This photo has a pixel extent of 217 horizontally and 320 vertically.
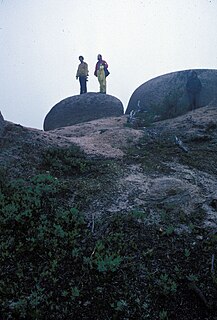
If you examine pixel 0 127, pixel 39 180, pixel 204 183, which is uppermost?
pixel 0 127

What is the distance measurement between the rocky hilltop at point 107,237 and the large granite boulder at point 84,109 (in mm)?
10237

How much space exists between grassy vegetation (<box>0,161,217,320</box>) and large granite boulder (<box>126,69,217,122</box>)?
10630mm

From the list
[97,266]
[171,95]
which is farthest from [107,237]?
[171,95]

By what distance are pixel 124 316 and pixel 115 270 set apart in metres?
0.61

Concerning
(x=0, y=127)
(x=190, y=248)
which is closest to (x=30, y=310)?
(x=190, y=248)

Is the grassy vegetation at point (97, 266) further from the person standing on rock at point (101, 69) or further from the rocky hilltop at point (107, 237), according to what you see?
the person standing on rock at point (101, 69)

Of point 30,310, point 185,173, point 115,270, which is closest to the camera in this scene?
point 30,310

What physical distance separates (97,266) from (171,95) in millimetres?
13444

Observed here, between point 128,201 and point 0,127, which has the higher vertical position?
point 0,127

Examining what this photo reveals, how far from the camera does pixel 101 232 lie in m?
4.16

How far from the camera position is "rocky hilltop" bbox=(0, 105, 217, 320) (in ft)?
9.80

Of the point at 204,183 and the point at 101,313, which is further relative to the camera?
the point at 204,183

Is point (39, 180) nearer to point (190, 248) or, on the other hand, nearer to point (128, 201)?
point (128, 201)

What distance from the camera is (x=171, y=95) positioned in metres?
15.3
